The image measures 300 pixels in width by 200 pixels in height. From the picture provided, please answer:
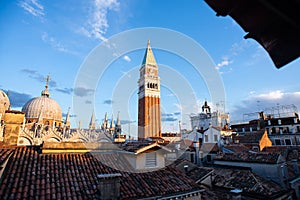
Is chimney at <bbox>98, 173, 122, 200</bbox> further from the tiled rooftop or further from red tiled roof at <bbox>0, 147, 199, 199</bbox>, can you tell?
the tiled rooftop

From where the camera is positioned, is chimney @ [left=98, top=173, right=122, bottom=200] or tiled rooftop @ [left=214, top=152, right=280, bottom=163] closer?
chimney @ [left=98, top=173, right=122, bottom=200]

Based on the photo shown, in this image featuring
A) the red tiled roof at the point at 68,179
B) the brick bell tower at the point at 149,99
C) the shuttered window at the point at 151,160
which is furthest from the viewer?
the brick bell tower at the point at 149,99

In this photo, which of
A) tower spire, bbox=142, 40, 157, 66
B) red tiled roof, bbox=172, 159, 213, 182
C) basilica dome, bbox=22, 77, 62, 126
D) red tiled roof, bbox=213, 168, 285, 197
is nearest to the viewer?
red tiled roof, bbox=213, 168, 285, 197

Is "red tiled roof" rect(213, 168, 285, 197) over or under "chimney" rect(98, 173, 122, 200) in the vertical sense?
under

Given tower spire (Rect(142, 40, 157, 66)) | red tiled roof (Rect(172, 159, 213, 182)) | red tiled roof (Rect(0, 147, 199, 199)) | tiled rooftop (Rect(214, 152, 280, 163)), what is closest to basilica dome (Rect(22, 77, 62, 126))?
tower spire (Rect(142, 40, 157, 66))

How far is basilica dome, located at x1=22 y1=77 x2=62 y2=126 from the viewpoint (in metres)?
50.2

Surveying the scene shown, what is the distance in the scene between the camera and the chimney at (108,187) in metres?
5.98

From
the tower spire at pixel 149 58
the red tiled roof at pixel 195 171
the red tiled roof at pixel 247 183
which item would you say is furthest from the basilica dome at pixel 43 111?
the red tiled roof at pixel 247 183

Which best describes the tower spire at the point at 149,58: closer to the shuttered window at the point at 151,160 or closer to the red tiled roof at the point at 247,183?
the red tiled roof at the point at 247,183

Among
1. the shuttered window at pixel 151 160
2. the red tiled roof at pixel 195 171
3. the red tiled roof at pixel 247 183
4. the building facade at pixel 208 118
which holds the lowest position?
the red tiled roof at pixel 247 183

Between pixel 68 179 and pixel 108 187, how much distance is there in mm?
1965

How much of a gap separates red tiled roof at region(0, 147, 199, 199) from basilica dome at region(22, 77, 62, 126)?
4700 cm

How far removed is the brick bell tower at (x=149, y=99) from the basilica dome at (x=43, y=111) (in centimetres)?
2753

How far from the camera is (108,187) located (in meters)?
6.08
